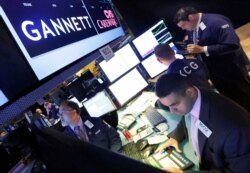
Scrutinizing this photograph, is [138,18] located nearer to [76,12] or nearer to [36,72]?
[76,12]

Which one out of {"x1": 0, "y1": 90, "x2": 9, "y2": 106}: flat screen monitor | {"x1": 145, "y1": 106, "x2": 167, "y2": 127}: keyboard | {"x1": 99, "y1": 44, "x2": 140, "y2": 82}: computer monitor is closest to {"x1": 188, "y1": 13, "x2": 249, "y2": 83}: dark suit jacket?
{"x1": 99, "y1": 44, "x2": 140, "y2": 82}: computer monitor

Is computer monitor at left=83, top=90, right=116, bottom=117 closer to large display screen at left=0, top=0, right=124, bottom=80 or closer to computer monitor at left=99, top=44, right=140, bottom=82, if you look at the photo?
computer monitor at left=99, top=44, right=140, bottom=82

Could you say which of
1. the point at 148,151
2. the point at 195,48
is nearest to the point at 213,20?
the point at 195,48

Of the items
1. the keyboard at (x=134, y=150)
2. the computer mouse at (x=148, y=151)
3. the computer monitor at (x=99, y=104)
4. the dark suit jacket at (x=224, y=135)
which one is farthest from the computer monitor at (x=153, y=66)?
the dark suit jacket at (x=224, y=135)

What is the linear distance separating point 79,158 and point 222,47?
2858mm

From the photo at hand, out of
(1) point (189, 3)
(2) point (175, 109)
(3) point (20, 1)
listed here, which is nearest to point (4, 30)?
(3) point (20, 1)

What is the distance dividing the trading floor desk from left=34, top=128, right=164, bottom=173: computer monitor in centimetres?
146

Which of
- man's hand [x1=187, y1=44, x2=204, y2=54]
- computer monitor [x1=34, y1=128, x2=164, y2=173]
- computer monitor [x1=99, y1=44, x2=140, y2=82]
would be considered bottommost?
man's hand [x1=187, y1=44, x2=204, y2=54]

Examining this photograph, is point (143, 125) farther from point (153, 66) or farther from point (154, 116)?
point (153, 66)

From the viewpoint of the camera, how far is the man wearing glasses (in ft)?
9.04

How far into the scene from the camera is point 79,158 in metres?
0.53

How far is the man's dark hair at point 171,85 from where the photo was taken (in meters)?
1.62

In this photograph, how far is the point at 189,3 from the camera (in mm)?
→ 6117

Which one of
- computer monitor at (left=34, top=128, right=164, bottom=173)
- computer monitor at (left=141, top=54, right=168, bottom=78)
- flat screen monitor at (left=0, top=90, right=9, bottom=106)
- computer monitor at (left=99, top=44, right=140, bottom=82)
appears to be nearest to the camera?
computer monitor at (left=34, top=128, right=164, bottom=173)
